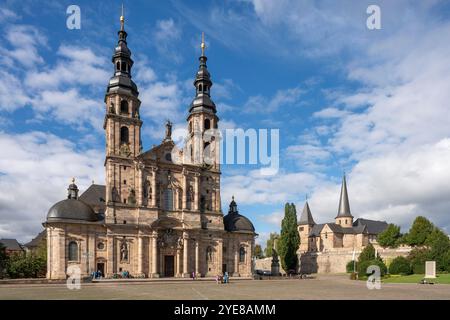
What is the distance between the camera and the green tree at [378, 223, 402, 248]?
85.4 metres

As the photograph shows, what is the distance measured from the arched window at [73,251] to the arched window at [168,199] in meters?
13.5

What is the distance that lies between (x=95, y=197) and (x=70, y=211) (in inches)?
431

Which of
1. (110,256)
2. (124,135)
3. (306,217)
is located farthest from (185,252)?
(306,217)

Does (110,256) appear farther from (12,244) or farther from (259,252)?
(259,252)

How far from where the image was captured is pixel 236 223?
62.8m

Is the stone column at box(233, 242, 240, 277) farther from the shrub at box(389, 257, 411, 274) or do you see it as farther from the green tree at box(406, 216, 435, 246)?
the green tree at box(406, 216, 435, 246)

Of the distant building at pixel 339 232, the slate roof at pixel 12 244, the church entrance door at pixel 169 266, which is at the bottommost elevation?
the slate roof at pixel 12 244

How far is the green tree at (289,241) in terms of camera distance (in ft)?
231

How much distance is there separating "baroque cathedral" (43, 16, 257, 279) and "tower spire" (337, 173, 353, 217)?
2393 inches

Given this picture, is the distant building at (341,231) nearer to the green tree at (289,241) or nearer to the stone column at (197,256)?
the green tree at (289,241)

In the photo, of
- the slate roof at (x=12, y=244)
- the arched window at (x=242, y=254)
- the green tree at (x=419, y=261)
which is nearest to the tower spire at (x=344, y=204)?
the green tree at (x=419, y=261)
